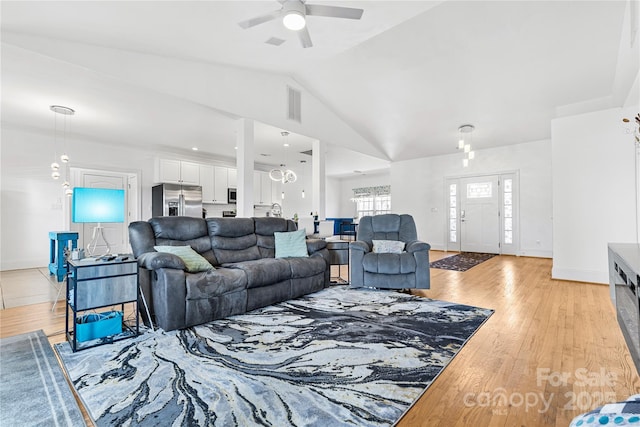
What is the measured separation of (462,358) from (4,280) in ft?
19.9

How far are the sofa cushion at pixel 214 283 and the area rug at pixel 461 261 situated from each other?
Answer: 3877 millimetres

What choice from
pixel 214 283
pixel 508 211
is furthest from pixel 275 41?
pixel 508 211

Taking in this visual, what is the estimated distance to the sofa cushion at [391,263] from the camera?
362 centimetres

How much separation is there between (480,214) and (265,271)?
604 cm

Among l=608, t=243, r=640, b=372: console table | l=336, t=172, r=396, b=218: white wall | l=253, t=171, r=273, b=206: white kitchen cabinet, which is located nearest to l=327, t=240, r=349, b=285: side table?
l=608, t=243, r=640, b=372: console table

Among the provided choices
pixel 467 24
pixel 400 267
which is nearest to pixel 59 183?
pixel 400 267

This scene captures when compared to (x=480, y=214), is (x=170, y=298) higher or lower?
lower

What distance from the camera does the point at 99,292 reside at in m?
2.29

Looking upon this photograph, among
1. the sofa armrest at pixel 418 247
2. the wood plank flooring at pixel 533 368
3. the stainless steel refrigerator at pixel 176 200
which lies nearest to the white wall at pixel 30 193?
the stainless steel refrigerator at pixel 176 200

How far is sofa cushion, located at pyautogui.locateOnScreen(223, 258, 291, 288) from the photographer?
9.54 feet

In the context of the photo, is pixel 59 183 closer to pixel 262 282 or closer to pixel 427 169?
pixel 262 282

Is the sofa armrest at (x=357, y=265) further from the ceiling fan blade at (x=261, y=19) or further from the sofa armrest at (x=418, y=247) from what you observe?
the ceiling fan blade at (x=261, y=19)

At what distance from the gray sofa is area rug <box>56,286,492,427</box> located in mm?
161

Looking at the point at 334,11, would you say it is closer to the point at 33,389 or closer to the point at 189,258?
the point at 189,258
